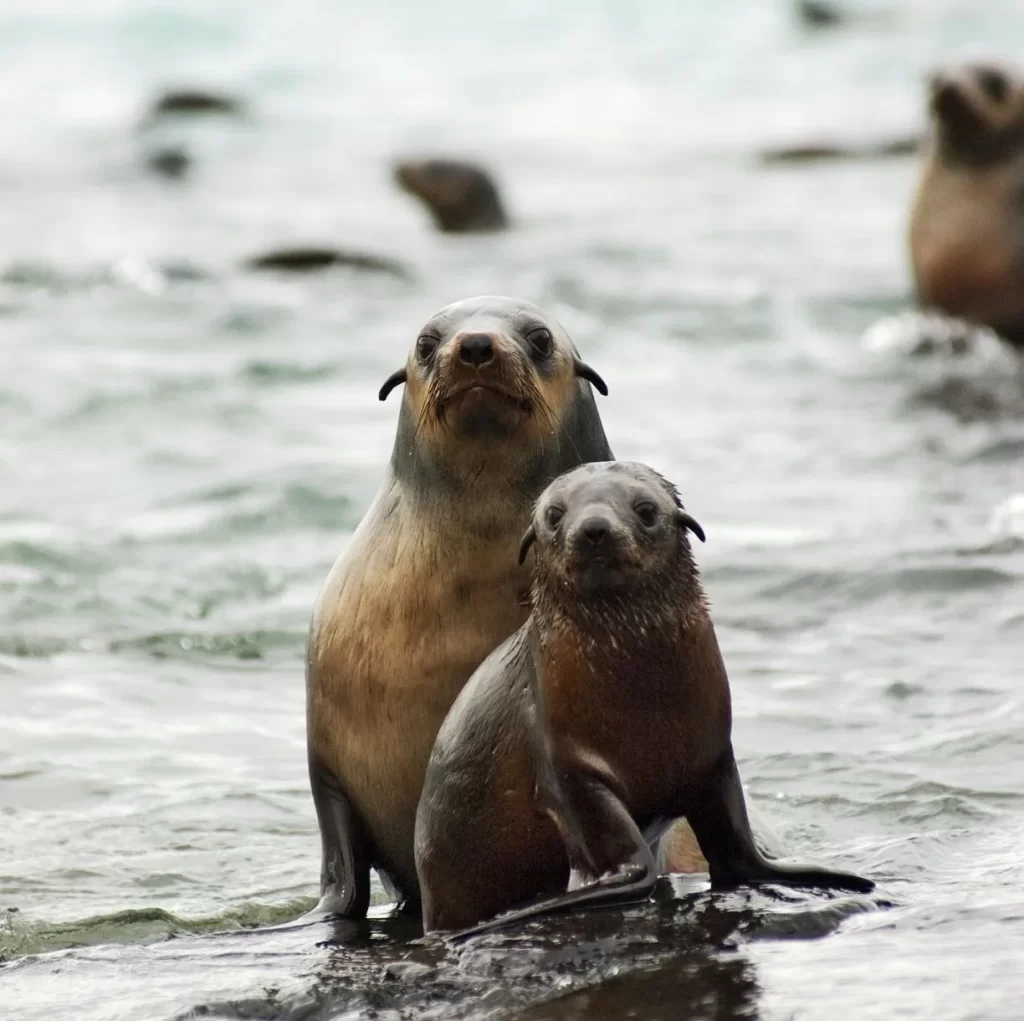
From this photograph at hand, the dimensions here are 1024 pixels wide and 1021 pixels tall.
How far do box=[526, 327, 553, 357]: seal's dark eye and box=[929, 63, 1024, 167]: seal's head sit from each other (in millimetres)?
8726

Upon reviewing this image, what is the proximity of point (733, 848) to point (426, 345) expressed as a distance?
1344mm

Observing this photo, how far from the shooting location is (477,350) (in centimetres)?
506

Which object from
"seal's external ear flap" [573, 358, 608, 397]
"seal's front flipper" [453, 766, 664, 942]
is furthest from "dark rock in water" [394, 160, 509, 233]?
"seal's front flipper" [453, 766, 664, 942]

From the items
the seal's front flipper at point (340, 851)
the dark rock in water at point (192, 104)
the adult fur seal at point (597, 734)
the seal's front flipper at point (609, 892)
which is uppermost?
the dark rock in water at point (192, 104)

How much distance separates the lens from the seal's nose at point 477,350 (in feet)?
A: 16.6

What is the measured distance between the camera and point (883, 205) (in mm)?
20906

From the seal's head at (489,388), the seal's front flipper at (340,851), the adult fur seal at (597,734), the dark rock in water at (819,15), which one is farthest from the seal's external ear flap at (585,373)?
the dark rock in water at (819,15)

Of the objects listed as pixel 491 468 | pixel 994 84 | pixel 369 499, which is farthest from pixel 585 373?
pixel 994 84

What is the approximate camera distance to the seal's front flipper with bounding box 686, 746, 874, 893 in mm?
4668

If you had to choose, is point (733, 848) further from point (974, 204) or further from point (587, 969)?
point (974, 204)

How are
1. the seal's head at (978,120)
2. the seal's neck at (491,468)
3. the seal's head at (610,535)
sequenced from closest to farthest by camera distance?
the seal's head at (610,535) → the seal's neck at (491,468) → the seal's head at (978,120)

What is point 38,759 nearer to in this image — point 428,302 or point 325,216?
point 428,302

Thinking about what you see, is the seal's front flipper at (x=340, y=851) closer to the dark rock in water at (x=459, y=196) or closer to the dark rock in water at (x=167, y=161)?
the dark rock in water at (x=459, y=196)

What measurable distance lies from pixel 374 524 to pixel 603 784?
119 centimetres
